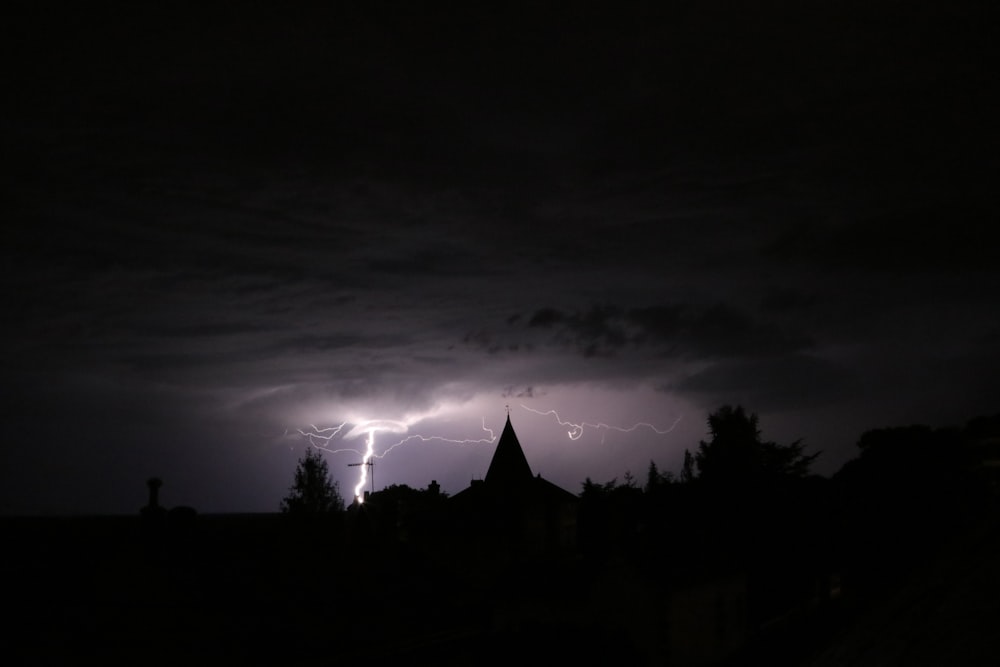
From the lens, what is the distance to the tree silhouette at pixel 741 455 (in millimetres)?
82500

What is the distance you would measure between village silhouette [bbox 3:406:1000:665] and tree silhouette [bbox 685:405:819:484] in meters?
11.4

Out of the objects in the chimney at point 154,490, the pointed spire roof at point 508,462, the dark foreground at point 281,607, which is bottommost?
the dark foreground at point 281,607

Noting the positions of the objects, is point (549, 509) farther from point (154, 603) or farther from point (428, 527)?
point (154, 603)

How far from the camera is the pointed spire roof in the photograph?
270 feet

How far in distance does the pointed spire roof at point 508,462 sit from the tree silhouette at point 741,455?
19571mm

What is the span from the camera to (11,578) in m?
19.8

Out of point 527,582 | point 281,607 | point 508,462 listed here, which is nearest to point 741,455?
point 508,462

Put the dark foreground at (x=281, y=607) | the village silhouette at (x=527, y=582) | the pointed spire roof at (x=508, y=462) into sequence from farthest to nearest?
the pointed spire roof at (x=508, y=462) < the dark foreground at (x=281, y=607) < the village silhouette at (x=527, y=582)

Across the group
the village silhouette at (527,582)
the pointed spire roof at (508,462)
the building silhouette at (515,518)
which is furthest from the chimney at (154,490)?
the pointed spire roof at (508,462)

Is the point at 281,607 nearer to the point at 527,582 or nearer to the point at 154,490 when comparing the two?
the point at 154,490

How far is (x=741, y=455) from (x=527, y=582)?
5071 cm

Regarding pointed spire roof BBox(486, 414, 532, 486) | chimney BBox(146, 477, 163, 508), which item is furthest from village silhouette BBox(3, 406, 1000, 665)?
pointed spire roof BBox(486, 414, 532, 486)

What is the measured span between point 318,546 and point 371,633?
18.6 feet

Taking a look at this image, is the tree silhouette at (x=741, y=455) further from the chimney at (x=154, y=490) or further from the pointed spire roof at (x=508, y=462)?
the chimney at (x=154, y=490)
